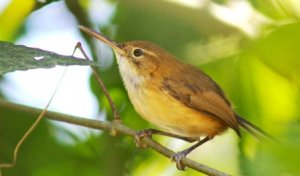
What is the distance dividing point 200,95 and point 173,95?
15 cm

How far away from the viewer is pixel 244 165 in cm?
224

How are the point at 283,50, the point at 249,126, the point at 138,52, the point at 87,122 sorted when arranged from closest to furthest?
the point at 283,50
the point at 87,122
the point at 249,126
the point at 138,52

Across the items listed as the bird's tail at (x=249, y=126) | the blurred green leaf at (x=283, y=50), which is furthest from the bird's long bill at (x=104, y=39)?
the blurred green leaf at (x=283, y=50)

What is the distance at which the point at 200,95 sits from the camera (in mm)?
3781

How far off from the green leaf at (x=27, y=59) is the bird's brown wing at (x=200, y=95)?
1.51m

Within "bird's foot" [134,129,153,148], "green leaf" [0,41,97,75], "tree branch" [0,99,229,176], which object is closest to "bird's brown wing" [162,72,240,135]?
"bird's foot" [134,129,153,148]

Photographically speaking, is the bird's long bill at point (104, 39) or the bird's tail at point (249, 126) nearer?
the bird's tail at point (249, 126)

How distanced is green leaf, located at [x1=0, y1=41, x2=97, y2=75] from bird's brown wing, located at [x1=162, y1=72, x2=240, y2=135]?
151cm

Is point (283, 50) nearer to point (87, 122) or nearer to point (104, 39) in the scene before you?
point (87, 122)

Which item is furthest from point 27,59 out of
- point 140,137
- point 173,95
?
point 173,95

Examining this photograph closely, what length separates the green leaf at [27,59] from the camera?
2.06 m

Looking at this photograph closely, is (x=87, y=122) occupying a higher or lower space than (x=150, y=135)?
higher

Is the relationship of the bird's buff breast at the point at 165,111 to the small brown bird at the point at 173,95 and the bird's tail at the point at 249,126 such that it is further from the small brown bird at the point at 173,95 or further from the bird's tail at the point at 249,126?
the bird's tail at the point at 249,126

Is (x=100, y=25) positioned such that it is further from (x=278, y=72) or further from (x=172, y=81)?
(x=278, y=72)
